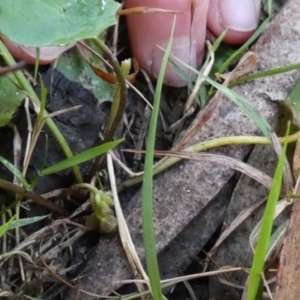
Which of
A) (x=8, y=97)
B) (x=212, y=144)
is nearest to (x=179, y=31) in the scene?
(x=212, y=144)

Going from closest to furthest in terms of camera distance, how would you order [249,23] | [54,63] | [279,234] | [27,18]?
[27,18]
[279,234]
[54,63]
[249,23]

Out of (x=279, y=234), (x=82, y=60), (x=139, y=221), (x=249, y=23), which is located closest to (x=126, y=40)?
(x=82, y=60)

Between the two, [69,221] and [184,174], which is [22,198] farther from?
[184,174]

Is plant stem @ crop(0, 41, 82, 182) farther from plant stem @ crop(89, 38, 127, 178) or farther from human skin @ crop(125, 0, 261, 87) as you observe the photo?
human skin @ crop(125, 0, 261, 87)

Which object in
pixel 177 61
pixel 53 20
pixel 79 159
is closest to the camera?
pixel 53 20

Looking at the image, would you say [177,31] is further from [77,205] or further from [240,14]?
[77,205]

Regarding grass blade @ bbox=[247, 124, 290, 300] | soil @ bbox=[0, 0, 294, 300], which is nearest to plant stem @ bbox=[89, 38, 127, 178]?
soil @ bbox=[0, 0, 294, 300]

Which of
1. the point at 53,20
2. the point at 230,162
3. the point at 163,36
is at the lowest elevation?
the point at 230,162
